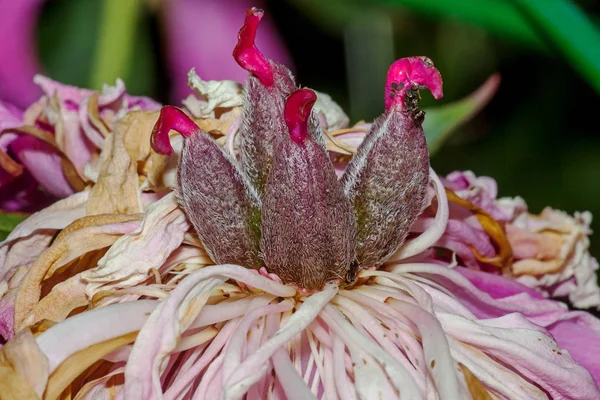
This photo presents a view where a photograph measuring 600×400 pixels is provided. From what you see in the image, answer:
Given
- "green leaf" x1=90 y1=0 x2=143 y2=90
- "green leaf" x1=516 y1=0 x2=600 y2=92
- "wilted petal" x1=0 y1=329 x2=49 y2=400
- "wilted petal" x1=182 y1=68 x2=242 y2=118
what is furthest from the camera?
"green leaf" x1=90 y1=0 x2=143 y2=90

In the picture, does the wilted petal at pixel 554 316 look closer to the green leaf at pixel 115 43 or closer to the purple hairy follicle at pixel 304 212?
the purple hairy follicle at pixel 304 212

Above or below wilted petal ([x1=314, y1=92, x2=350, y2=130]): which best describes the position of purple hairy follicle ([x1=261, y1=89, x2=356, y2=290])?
below

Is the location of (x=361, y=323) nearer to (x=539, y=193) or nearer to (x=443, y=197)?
(x=443, y=197)

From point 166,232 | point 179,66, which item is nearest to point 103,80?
point 179,66

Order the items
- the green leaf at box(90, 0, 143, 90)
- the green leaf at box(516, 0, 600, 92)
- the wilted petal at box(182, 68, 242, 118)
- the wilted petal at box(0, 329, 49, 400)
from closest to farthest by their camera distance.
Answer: the wilted petal at box(0, 329, 49, 400), the wilted petal at box(182, 68, 242, 118), the green leaf at box(516, 0, 600, 92), the green leaf at box(90, 0, 143, 90)

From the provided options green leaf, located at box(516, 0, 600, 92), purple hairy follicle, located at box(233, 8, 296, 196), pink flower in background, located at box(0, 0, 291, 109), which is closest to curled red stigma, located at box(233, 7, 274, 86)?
purple hairy follicle, located at box(233, 8, 296, 196)

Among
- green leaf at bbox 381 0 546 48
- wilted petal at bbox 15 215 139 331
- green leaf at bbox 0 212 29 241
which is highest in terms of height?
green leaf at bbox 381 0 546 48

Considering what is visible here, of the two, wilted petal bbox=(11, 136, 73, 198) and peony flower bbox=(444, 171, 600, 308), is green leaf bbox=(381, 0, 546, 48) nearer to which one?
peony flower bbox=(444, 171, 600, 308)

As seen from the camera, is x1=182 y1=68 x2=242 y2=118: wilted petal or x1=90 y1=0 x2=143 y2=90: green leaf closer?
x1=182 y1=68 x2=242 y2=118: wilted petal
